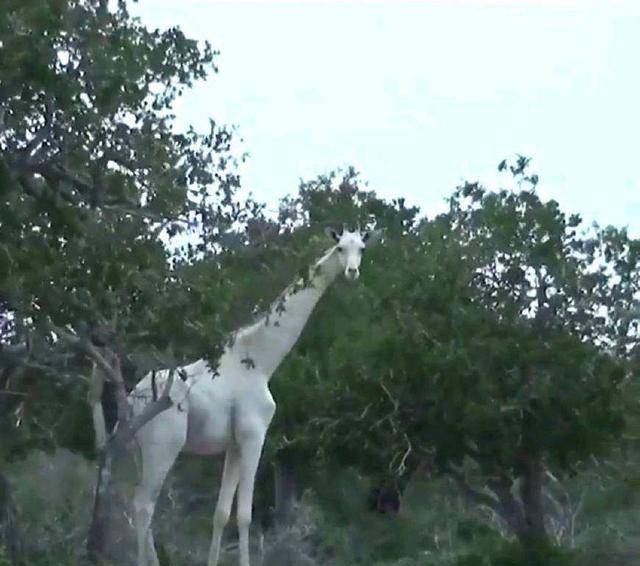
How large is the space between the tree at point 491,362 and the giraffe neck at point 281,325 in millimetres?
5575

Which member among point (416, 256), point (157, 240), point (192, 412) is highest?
point (416, 256)

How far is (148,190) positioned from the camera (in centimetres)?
1359

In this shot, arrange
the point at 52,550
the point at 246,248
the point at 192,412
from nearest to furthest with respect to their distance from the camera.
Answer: the point at 246,248
the point at 192,412
the point at 52,550

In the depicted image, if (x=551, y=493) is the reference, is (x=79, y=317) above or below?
below

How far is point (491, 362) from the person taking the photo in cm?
2081

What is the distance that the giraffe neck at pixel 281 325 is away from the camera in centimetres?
1520

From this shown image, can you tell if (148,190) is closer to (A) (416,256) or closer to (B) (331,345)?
(A) (416,256)

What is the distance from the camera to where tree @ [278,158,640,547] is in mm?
20797

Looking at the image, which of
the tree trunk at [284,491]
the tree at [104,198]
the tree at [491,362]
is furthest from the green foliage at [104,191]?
the tree trunk at [284,491]

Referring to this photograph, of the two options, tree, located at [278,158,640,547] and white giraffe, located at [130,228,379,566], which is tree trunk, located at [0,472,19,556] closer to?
white giraffe, located at [130,228,379,566]

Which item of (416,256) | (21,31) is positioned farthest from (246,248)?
(416,256)

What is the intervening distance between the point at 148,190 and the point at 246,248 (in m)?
1.00

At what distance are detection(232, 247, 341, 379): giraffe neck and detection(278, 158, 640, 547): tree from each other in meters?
5.57

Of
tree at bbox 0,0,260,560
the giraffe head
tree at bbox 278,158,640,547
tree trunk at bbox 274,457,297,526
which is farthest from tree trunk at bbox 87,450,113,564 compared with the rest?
tree trunk at bbox 274,457,297,526
